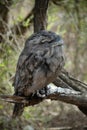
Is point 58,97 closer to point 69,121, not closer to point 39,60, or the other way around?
point 39,60

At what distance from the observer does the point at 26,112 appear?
497 cm

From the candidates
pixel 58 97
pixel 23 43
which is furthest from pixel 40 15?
pixel 23 43

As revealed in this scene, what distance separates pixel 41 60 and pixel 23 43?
6.37 feet

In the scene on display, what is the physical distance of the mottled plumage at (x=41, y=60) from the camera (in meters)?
3.07

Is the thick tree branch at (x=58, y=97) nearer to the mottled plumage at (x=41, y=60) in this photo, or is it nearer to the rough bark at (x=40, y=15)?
the mottled plumage at (x=41, y=60)

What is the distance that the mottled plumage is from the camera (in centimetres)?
307

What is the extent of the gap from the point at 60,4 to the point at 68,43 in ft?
5.56

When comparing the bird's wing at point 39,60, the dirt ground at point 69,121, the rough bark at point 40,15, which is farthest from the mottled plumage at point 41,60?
the dirt ground at point 69,121

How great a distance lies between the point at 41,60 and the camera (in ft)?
10.1

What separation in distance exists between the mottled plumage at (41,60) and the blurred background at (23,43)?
1119mm

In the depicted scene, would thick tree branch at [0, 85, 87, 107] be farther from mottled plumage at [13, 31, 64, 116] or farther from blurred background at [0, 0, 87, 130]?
blurred background at [0, 0, 87, 130]

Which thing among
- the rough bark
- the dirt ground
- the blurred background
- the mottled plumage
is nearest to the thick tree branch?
the mottled plumage

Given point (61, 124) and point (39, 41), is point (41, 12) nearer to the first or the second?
point (39, 41)

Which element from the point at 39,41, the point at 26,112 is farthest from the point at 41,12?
the point at 26,112
